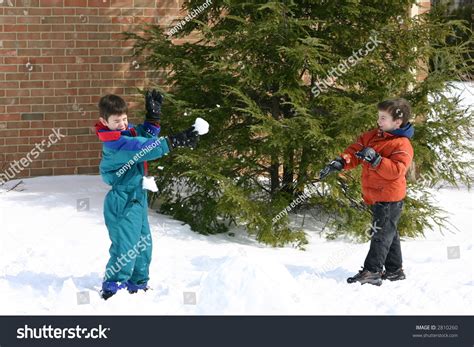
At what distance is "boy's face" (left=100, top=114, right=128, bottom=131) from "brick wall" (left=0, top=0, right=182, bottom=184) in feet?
14.3

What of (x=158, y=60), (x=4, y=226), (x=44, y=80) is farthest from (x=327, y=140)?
(x=44, y=80)

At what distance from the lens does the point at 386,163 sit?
533 cm

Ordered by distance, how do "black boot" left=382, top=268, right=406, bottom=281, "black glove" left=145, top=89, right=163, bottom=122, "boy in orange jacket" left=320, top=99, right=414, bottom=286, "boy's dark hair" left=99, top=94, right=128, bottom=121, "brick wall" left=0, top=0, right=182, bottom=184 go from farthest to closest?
"brick wall" left=0, top=0, right=182, bottom=184 → "black boot" left=382, top=268, right=406, bottom=281 → "boy in orange jacket" left=320, top=99, right=414, bottom=286 → "black glove" left=145, top=89, right=163, bottom=122 → "boy's dark hair" left=99, top=94, right=128, bottom=121

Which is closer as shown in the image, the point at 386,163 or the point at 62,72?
the point at 386,163

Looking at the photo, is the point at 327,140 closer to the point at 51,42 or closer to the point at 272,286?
the point at 272,286

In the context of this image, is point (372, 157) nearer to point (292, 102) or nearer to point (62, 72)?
point (292, 102)

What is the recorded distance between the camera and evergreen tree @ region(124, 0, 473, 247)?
280 inches

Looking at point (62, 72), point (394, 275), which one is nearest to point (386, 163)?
point (394, 275)

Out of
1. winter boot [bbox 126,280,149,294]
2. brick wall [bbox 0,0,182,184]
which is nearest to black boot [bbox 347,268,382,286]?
winter boot [bbox 126,280,149,294]

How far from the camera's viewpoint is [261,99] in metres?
7.98

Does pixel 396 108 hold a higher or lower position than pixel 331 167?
higher

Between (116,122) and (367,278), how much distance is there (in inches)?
85.8

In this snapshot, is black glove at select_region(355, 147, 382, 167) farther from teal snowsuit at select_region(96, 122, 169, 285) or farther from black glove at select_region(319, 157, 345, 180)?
teal snowsuit at select_region(96, 122, 169, 285)

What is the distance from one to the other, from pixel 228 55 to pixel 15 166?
11.5ft
